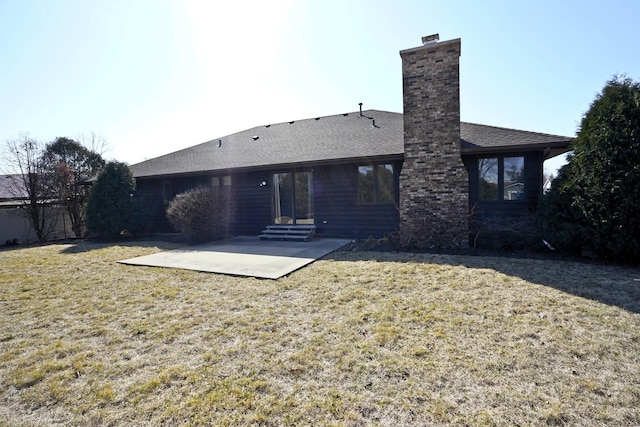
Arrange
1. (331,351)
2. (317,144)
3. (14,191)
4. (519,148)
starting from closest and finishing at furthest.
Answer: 1. (331,351)
2. (519,148)
3. (317,144)
4. (14,191)

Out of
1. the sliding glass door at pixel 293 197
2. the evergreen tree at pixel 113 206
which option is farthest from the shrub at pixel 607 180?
the evergreen tree at pixel 113 206

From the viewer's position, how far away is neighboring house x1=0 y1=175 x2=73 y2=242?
11.4 m

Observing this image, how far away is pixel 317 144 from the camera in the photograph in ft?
35.1

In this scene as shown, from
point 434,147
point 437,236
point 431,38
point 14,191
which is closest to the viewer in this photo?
point 437,236

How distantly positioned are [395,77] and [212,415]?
884 cm

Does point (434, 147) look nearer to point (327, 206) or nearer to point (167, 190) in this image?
point (327, 206)

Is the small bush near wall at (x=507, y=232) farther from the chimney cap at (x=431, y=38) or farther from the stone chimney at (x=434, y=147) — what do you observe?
the chimney cap at (x=431, y=38)

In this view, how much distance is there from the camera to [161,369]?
8.36ft

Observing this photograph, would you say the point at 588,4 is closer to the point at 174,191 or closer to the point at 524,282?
the point at 524,282

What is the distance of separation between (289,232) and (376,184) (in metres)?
3.22

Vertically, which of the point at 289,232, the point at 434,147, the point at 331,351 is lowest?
the point at 331,351

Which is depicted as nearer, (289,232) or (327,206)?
(327,206)

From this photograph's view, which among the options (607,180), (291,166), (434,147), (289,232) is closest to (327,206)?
(289,232)

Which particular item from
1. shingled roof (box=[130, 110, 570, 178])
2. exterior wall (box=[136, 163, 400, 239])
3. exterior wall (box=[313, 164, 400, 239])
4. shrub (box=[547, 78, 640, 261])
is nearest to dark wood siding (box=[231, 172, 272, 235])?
exterior wall (box=[136, 163, 400, 239])
